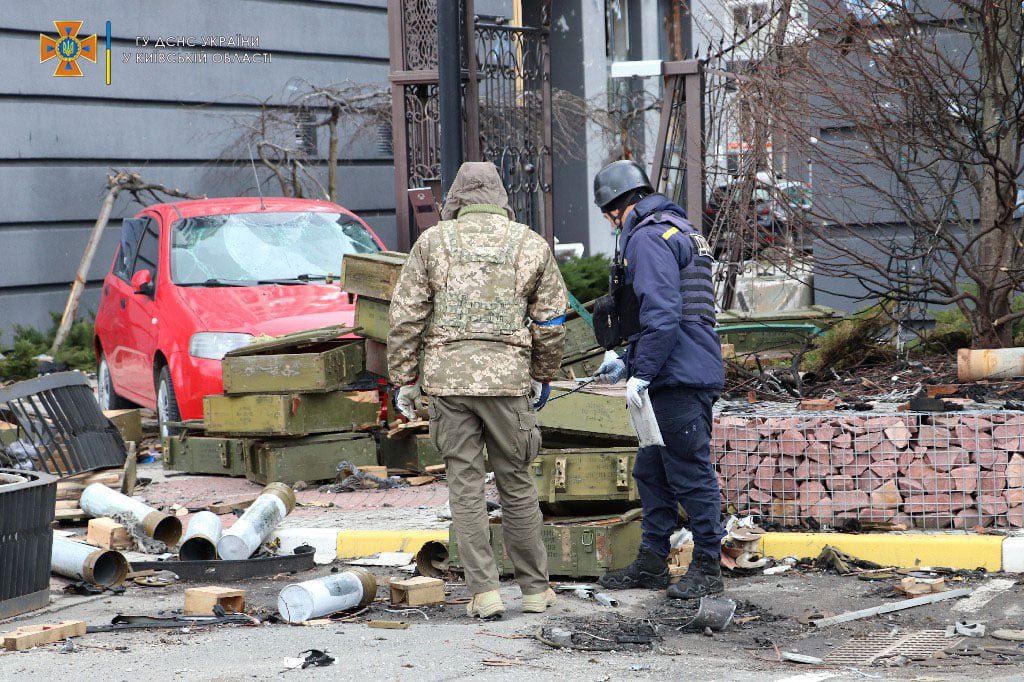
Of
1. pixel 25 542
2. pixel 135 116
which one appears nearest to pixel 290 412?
pixel 25 542

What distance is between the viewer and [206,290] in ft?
33.4

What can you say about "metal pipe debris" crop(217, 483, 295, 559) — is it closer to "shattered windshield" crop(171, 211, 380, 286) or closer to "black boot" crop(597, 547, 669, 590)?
"black boot" crop(597, 547, 669, 590)

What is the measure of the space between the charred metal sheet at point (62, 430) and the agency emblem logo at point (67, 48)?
25.2 ft

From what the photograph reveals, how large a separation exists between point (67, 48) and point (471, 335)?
470 inches

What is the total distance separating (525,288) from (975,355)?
10.7 feet

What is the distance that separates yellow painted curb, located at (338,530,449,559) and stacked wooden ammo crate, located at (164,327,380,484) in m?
1.60

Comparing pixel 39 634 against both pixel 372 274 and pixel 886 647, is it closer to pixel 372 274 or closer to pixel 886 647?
pixel 886 647

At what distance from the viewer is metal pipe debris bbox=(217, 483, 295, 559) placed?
6895 millimetres

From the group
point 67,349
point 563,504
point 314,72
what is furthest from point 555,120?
point 563,504

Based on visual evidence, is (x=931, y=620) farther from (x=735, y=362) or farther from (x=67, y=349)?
(x=67, y=349)

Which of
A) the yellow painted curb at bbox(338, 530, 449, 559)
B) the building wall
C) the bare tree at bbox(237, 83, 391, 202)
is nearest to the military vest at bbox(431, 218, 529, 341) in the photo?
the yellow painted curb at bbox(338, 530, 449, 559)

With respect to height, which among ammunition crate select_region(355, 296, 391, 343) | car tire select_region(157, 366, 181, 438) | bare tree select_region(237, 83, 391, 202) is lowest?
car tire select_region(157, 366, 181, 438)

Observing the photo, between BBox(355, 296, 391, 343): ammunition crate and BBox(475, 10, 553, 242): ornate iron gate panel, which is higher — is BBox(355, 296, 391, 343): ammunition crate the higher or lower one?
the lower one

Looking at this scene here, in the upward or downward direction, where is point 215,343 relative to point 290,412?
upward
